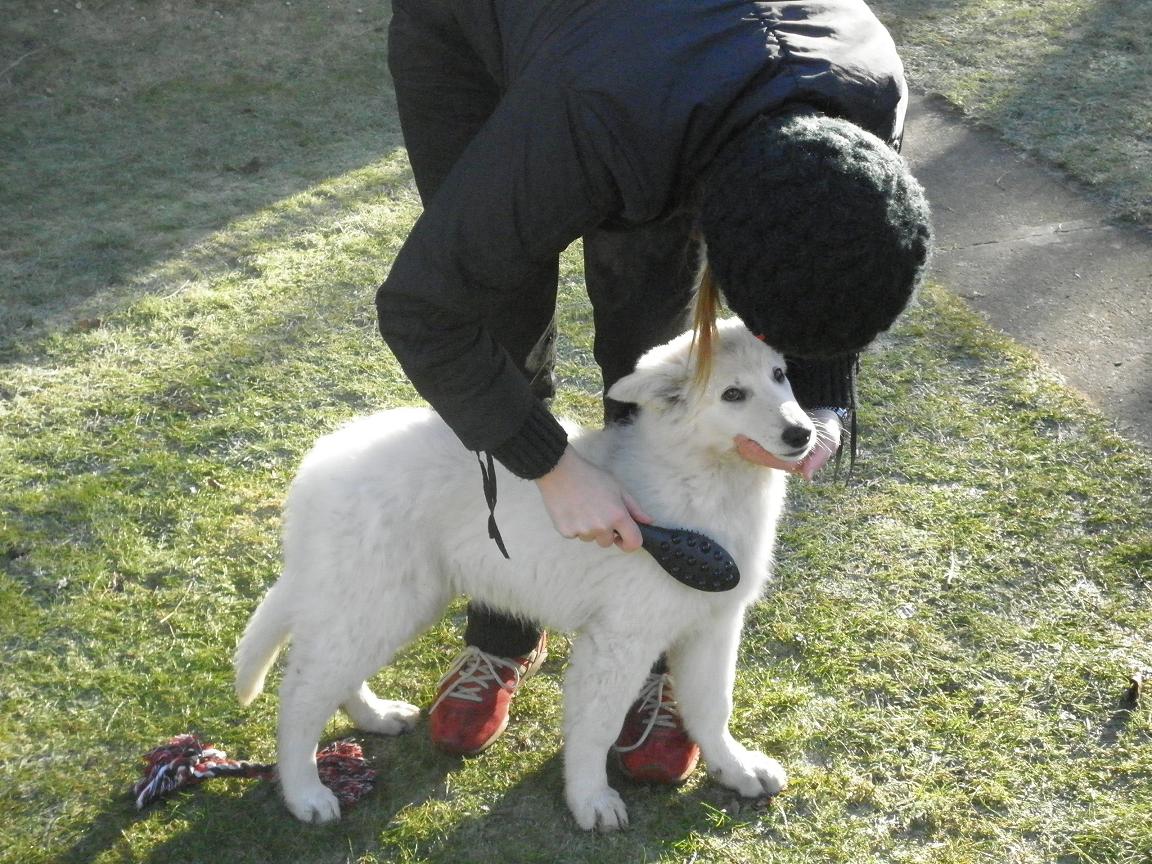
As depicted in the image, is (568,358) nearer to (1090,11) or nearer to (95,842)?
(95,842)

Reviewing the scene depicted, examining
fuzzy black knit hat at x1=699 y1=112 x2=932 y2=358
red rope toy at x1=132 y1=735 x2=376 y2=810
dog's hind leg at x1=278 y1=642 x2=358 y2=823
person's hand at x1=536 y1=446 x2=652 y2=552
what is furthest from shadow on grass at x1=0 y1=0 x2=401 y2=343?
fuzzy black knit hat at x1=699 y1=112 x2=932 y2=358

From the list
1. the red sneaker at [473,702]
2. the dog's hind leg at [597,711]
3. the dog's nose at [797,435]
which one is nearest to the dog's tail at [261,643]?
the red sneaker at [473,702]

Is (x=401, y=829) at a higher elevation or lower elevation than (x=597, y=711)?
lower

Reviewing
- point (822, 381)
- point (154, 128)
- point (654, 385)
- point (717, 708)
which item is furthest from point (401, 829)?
point (154, 128)

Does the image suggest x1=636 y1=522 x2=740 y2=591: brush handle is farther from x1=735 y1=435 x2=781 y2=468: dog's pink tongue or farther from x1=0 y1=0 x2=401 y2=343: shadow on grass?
x1=0 y1=0 x2=401 y2=343: shadow on grass

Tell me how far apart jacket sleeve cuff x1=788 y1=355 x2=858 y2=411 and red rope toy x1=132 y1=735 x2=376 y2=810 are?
1385mm

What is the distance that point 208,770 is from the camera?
2.60m

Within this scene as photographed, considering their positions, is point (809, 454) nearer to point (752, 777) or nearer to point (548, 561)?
point (548, 561)

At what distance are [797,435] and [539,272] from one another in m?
0.64

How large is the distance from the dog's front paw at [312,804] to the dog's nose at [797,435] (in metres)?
1.33

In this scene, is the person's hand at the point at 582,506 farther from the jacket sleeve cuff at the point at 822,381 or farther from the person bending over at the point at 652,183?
→ the jacket sleeve cuff at the point at 822,381

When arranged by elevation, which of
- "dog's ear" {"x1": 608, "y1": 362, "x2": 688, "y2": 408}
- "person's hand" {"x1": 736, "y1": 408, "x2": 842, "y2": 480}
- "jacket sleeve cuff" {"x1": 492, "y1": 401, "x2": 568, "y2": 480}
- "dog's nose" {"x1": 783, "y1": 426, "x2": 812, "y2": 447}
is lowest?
"person's hand" {"x1": 736, "y1": 408, "x2": 842, "y2": 480}

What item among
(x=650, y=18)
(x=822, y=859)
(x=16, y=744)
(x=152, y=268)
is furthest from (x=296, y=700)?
(x=152, y=268)

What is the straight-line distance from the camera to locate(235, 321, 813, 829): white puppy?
2.46m
